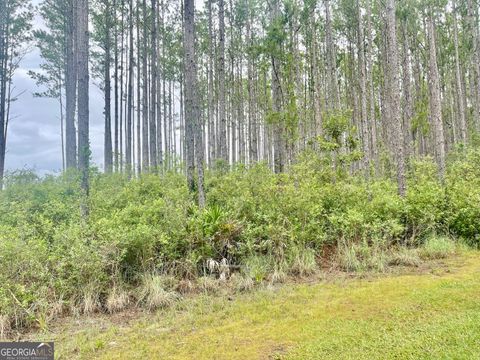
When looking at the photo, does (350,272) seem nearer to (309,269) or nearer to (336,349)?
(309,269)

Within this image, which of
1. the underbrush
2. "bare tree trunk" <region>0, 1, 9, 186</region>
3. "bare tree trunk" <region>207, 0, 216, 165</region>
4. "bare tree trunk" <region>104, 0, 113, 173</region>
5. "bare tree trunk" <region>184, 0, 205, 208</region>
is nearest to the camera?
the underbrush

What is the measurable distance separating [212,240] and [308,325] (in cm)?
263

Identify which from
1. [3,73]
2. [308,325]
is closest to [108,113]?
[3,73]

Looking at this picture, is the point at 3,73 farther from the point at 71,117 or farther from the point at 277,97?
the point at 277,97

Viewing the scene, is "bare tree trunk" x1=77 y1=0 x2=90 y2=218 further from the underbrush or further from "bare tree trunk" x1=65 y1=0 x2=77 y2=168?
"bare tree trunk" x1=65 y1=0 x2=77 y2=168

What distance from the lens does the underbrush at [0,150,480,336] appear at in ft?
15.1

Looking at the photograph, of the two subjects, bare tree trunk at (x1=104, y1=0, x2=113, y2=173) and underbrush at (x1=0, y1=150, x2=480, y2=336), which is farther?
bare tree trunk at (x1=104, y1=0, x2=113, y2=173)

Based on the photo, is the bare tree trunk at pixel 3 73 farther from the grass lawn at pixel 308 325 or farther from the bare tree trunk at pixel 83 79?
the grass lawn at pixel 308 325

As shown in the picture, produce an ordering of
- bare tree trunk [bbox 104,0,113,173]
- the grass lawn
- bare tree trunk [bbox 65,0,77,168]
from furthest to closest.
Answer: bare tree trunk [bbox 104,0,113,173]
bare tree trunk [bbox 65,0,77,168]
the grass lawn
